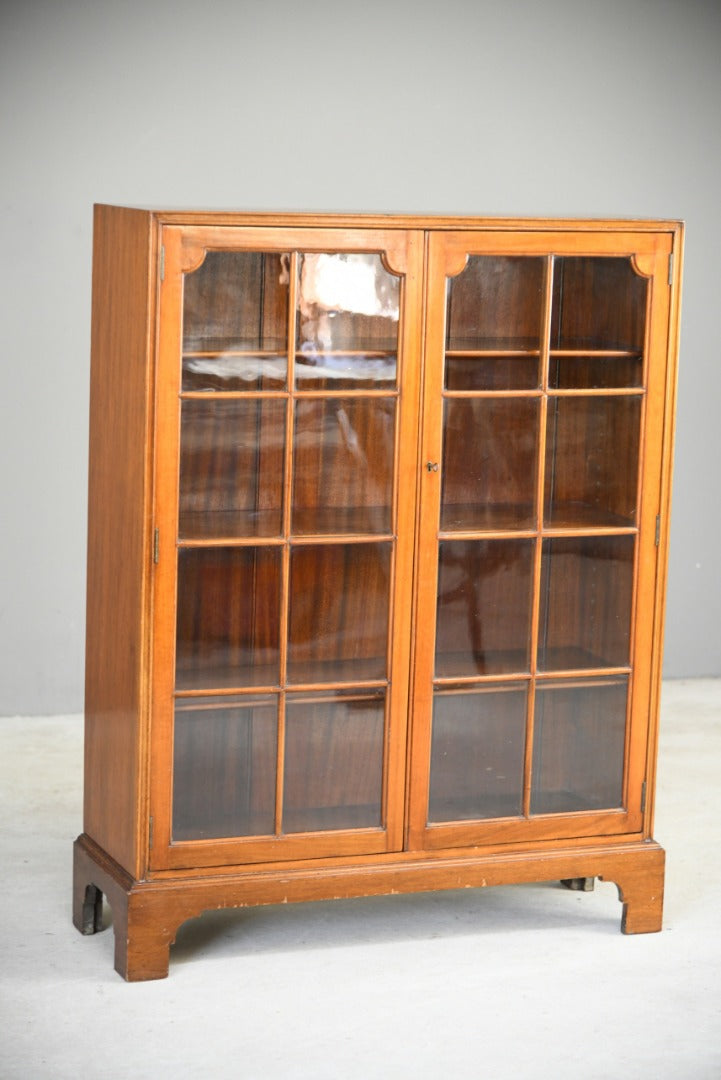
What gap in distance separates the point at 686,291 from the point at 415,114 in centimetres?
112

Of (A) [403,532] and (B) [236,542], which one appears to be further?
(A) [403,532]

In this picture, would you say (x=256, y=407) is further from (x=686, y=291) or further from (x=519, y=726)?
(x=686, y=291)

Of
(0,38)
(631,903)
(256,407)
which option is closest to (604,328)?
(256,407)

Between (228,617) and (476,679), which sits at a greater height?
(228,617)

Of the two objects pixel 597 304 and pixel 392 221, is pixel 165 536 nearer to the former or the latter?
pixel 392 221

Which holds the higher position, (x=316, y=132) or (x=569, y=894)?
(x=316, y=132)

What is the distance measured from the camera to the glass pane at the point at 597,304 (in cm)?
343

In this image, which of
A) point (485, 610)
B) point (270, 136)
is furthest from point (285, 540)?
point (270, 136)

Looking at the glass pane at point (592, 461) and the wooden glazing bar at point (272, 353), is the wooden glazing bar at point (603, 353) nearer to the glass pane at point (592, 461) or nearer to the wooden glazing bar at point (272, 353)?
the glass pane at point (592, 461)

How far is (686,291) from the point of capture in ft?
18.5

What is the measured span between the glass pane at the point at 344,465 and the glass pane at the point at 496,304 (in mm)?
219

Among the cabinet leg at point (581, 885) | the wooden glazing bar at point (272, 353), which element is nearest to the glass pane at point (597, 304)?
the wooden glazing bar at point (272, 353)

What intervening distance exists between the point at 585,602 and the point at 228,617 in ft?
2.58

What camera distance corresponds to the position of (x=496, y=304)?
3406 millimetres
